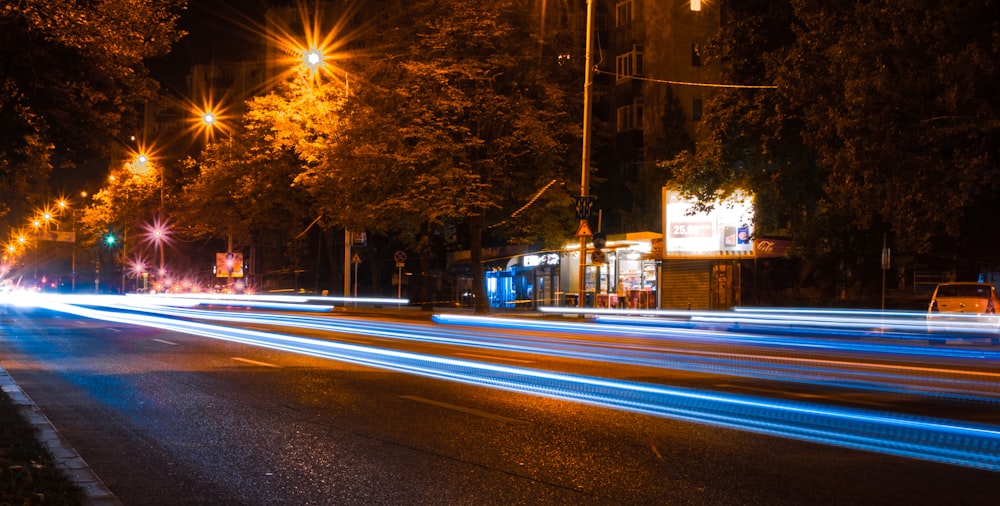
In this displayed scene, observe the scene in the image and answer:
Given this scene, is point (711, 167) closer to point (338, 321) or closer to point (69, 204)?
point (338, 321)

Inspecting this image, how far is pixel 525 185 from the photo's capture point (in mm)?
36281

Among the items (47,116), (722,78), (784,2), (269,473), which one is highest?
(784,2)

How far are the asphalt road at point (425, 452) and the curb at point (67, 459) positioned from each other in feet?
0.69

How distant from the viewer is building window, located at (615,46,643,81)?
1937 inches

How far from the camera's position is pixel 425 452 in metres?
8.48

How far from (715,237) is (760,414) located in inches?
982


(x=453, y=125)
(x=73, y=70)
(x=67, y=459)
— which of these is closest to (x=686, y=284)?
(x=453, y=125)

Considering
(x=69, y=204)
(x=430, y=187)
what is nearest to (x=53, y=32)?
(x=430, y=187)

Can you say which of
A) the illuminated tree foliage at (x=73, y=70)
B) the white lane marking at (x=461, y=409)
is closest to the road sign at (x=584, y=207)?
the illuminated tree foliage at (x=73, y=70)

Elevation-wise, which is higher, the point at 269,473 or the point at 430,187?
the point at 430,187

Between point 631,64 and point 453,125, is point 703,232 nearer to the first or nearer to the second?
point 453,125

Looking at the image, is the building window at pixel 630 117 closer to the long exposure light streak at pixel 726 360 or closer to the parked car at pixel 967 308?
the parked car at pixel 967 308

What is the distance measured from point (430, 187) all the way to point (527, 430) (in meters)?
24.1

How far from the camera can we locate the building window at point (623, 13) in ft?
164
